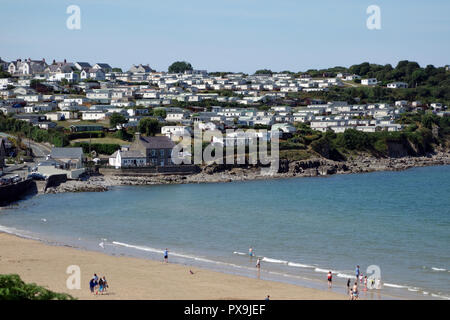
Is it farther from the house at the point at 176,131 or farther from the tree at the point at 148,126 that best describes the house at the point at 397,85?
the tree at the point at 148,126

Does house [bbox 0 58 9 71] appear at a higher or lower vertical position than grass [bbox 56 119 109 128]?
higher

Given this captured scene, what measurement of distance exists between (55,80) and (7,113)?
3907cm

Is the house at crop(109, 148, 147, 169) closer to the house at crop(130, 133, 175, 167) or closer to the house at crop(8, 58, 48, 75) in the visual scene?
the house at crop(130, 133, 175, 167)

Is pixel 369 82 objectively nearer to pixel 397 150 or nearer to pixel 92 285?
pixel 397 150

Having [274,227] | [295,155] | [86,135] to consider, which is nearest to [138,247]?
[274,227]

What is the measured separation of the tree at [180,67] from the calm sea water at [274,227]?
102853 mm

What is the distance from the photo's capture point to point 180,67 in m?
156

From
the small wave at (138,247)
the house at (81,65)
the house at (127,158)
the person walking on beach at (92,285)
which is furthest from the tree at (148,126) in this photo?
the house at (81,65)

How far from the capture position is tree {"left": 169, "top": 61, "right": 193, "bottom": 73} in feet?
511

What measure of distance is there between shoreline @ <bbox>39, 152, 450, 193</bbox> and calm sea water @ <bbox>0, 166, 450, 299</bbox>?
6.54ft

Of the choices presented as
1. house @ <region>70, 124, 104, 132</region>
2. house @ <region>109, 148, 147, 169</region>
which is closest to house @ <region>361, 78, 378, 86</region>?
house @ <region>70, 124, 104, 132</region>

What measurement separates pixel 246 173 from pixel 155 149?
874 cm

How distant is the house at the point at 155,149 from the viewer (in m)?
58.5

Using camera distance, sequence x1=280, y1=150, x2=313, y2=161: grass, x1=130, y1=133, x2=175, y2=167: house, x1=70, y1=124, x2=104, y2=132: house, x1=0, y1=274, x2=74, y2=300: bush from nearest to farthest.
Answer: x1=0, y1=274, x2=74, y2=300: bush < x1=130, y1=133, x2=175, y2=167: house < x1=280, y1=150, x2=313, y2=161: grass < x1=70, y1=124, x2=104, y2=132: house
